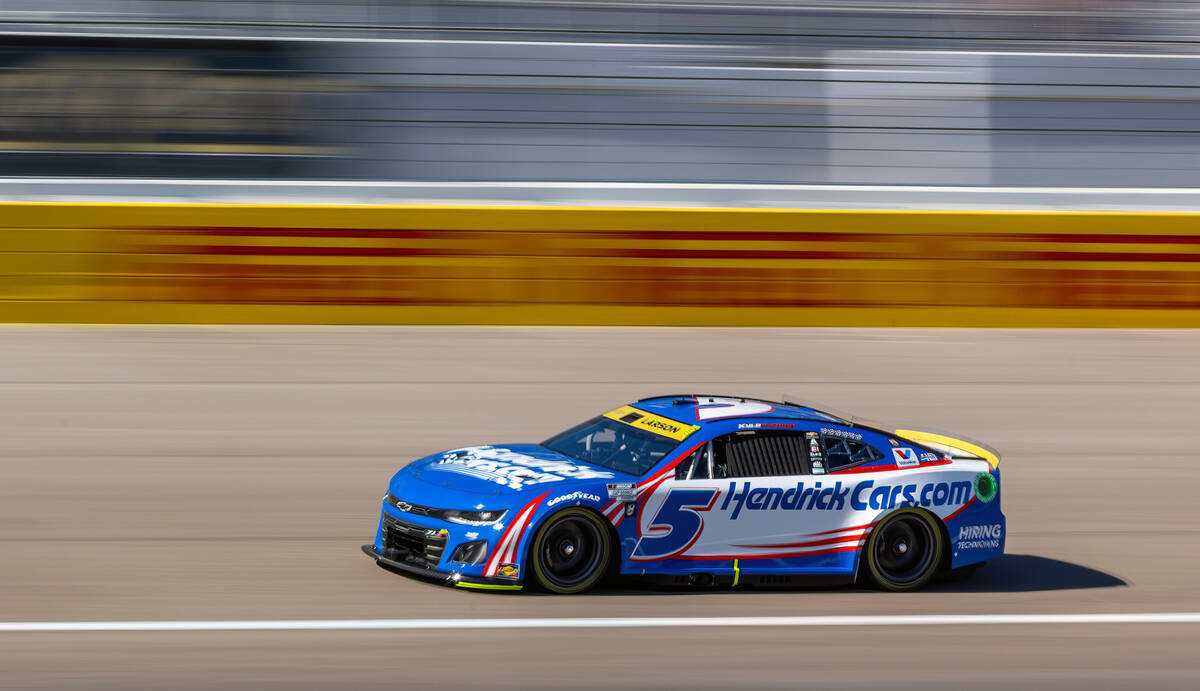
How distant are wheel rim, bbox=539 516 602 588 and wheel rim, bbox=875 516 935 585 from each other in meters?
1.53

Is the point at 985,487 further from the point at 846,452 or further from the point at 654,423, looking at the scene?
the point at 654,423

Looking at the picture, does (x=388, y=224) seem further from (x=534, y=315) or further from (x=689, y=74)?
(x=689, y=74)

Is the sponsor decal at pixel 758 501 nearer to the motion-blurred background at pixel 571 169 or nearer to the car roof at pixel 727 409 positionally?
the car roof at pixel 727 409

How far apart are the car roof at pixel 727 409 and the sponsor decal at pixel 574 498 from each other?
78 cm

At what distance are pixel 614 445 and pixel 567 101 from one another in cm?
731

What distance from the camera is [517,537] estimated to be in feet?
23.6

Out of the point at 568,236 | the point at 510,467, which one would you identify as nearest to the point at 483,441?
the point at 568,236

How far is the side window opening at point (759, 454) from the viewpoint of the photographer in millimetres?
7648

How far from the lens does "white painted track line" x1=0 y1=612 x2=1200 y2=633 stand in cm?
678

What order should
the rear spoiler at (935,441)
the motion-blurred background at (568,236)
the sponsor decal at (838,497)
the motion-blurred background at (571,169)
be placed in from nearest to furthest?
the sponsor decal at (838,497)
the rear spoiler at (935,441)
the motion-blurred background at (568,236)
the motion-blurred background at (571,169)

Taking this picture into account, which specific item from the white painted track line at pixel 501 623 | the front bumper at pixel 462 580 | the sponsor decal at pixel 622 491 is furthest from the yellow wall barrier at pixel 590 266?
the white painted track line at pixel 501 623

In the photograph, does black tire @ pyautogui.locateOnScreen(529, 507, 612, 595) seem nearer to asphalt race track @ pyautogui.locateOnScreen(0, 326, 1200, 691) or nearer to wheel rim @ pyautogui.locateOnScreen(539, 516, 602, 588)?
wheel rim @ pyautogui.locateOnScreen(539, 516, 602, 588)

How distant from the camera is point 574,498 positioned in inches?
286

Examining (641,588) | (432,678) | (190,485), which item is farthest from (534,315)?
(432,678)
